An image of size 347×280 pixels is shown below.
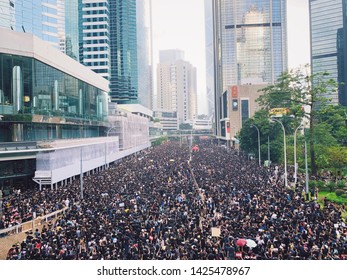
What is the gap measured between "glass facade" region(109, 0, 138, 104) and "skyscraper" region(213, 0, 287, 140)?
40096mm

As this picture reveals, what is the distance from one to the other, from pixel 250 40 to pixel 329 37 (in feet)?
94.6

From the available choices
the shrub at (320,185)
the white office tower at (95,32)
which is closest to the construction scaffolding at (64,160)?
the shrub at (320,185)

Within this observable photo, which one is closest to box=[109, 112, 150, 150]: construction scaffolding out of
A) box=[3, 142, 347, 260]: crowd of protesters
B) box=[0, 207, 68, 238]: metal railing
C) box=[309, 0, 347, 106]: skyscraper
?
box=[3, 142, 347, 260]: crowd of protesters

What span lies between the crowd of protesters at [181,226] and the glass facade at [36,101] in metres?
8.53

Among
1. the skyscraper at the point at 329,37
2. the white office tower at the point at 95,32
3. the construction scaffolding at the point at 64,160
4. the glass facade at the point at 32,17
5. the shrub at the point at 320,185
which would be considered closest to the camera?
the shrub at the point at 320,185

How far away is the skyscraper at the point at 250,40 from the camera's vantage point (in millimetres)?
131625

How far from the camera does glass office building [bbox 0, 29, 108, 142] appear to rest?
2941cm

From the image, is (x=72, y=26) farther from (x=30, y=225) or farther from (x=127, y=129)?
(x=30, y=225)

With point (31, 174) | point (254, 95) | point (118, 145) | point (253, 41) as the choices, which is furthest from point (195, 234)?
point (253, 41)

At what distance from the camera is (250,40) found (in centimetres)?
13488

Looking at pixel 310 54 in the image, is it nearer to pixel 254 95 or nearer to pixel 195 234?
pixel 254 95

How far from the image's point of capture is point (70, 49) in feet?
309

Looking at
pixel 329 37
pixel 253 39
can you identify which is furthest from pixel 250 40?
pixel 329 37

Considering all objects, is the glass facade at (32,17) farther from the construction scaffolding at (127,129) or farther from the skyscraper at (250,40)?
the skyscraper at (250,40)
